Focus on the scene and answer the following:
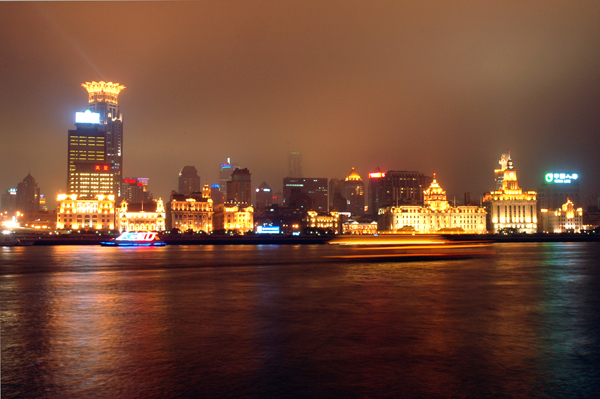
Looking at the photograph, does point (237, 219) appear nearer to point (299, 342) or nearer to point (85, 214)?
point (85, 214)

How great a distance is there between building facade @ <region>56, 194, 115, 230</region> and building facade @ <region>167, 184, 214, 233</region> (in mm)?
17707

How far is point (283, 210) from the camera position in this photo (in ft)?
632

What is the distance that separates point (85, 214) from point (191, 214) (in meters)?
30.1

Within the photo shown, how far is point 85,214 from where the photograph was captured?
15925 cm

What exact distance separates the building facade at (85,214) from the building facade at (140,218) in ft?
12.1

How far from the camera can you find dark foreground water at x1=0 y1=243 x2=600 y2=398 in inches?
346

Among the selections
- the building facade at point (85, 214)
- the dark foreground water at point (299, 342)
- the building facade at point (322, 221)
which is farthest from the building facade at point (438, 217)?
the dark foreground water at point (299, 342)

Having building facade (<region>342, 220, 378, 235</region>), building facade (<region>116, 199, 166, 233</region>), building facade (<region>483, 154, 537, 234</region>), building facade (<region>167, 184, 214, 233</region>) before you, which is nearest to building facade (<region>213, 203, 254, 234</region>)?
building facade (<region>167, 184, 214, 233</region>)

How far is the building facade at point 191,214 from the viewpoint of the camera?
164500mm

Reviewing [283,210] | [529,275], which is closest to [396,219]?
[283,210]

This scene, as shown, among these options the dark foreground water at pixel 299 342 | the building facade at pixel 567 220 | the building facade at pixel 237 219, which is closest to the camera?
the dark foreground water at pixel 299 342

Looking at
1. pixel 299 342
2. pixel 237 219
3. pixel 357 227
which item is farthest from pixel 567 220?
pixel 299 342

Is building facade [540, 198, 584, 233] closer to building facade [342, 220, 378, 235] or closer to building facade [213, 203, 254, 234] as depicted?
building facade [342, 220, 378, 235]

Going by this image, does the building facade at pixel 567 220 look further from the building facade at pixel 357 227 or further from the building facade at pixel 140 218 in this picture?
the building facade at pixel 140 218
